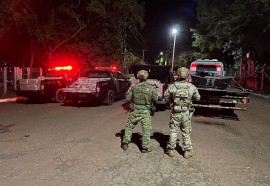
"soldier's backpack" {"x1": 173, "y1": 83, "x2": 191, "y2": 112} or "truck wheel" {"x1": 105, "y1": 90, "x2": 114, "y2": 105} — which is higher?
"soldier's backpack" {"x1": 173, "y1": 83, "x2": 191, "y2": 112}

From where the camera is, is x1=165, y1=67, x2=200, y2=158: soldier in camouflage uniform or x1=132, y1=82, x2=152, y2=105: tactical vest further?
x1=132, y1=82, x2=152, y2=105: tactical vest

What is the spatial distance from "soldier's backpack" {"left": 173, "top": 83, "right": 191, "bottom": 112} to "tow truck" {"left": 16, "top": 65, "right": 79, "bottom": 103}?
10.2 m

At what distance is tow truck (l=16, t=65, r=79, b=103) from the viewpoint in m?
13.9

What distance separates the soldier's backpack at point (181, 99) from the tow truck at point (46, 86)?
33.4 feet

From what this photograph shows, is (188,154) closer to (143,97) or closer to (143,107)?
(143,107)

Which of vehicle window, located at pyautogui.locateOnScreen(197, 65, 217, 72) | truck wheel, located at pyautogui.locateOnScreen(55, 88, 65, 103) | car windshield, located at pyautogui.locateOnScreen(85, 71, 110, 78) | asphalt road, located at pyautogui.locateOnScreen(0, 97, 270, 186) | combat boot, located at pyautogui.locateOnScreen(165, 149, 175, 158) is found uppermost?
vehicle window, located at pyautogui.locateOnScreen(197, 65, 217, 72)

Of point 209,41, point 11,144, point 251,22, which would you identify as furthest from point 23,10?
point 209,41

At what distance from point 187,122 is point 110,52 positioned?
21.5 meters

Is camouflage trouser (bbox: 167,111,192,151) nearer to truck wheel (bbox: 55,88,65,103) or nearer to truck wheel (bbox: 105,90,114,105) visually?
truck wheel (bbox: 105,90,114,105)

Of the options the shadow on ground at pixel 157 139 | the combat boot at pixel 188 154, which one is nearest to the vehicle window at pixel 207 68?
the shadow on ground at pixel 157 139

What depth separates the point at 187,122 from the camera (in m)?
5.53

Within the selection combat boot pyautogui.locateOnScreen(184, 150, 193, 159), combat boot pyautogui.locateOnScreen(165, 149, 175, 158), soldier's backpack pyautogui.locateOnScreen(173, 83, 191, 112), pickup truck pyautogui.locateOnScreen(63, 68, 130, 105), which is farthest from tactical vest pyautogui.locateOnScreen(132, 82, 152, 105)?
pickup truck pyautogui.locateOnScreen(63, 68, 130, 105)

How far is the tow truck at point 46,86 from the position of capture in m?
13.9

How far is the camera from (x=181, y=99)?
551 centimetres
